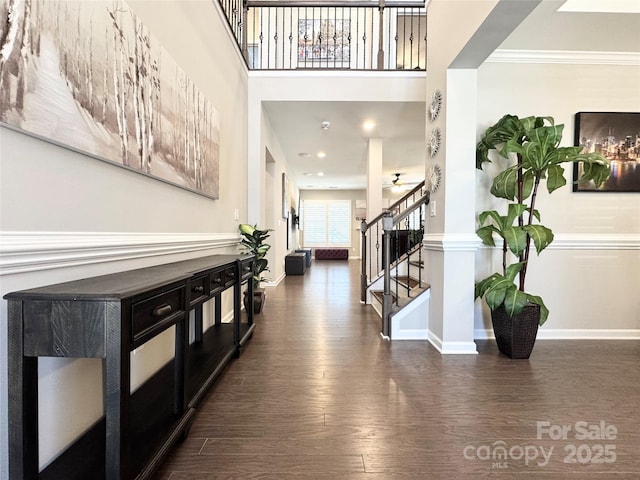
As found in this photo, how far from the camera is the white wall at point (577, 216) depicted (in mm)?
2938

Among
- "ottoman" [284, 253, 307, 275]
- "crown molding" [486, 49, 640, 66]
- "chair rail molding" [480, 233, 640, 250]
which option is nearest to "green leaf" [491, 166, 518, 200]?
"chair rail molding" [480, 233, 640, 250]

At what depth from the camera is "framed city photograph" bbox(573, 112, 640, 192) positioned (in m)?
2.92

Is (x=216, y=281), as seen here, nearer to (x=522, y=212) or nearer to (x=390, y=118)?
(x=522, y=212)

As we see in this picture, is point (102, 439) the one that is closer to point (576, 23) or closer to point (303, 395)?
point (303, 395)

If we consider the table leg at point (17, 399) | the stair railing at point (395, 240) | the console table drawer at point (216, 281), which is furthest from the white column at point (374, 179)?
the table leg at point (17, 399)

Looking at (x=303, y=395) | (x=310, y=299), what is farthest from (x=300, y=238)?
(x=303, y=395)

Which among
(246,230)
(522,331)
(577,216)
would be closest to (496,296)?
(522,331)

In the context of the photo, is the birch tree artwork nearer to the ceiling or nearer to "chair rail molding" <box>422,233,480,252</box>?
"chair rail molding" <box>422,233,480,252</box>

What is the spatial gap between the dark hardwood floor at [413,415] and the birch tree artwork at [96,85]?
1.48m

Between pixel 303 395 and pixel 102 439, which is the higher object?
pixel 102 439

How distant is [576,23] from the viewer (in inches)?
98.3

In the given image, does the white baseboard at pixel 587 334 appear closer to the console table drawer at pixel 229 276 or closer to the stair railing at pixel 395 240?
the stair railing at pixel 395 240

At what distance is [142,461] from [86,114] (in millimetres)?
1415

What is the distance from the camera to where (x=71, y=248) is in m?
1.21
